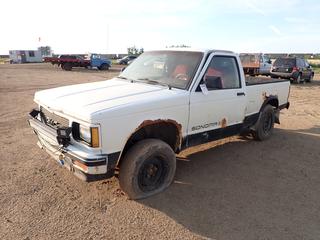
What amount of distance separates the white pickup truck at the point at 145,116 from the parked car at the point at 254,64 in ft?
57.4

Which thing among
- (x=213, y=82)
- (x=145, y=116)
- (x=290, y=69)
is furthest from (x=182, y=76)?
(x=290, y=69)

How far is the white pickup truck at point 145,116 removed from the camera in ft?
11.5

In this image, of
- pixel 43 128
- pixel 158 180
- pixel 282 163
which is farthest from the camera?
pixel 282 163

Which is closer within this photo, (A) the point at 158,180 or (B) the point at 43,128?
(B) the point at 43,128

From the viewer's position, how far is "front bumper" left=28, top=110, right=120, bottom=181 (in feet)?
11.2

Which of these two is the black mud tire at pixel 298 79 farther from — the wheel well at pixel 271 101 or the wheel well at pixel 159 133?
the wheel well at pixel 159 133

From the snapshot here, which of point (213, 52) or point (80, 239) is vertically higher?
point (213, 52)

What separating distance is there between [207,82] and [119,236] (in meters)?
2.55

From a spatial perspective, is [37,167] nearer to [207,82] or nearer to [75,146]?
[75,146]

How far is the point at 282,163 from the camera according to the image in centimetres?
549

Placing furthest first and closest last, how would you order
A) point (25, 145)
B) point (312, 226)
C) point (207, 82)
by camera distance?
point (25, 145) < point (207, 82) < point (312, 226)

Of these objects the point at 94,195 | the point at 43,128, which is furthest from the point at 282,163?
the point at 43,128

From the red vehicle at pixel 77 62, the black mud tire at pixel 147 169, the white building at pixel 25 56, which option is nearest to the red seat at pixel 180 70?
the black mud tire at pixel 147 169

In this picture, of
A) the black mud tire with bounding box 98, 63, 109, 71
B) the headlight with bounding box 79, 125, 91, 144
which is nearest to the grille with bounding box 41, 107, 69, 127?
the headlight with bounding box 79, 125, 91, 144
